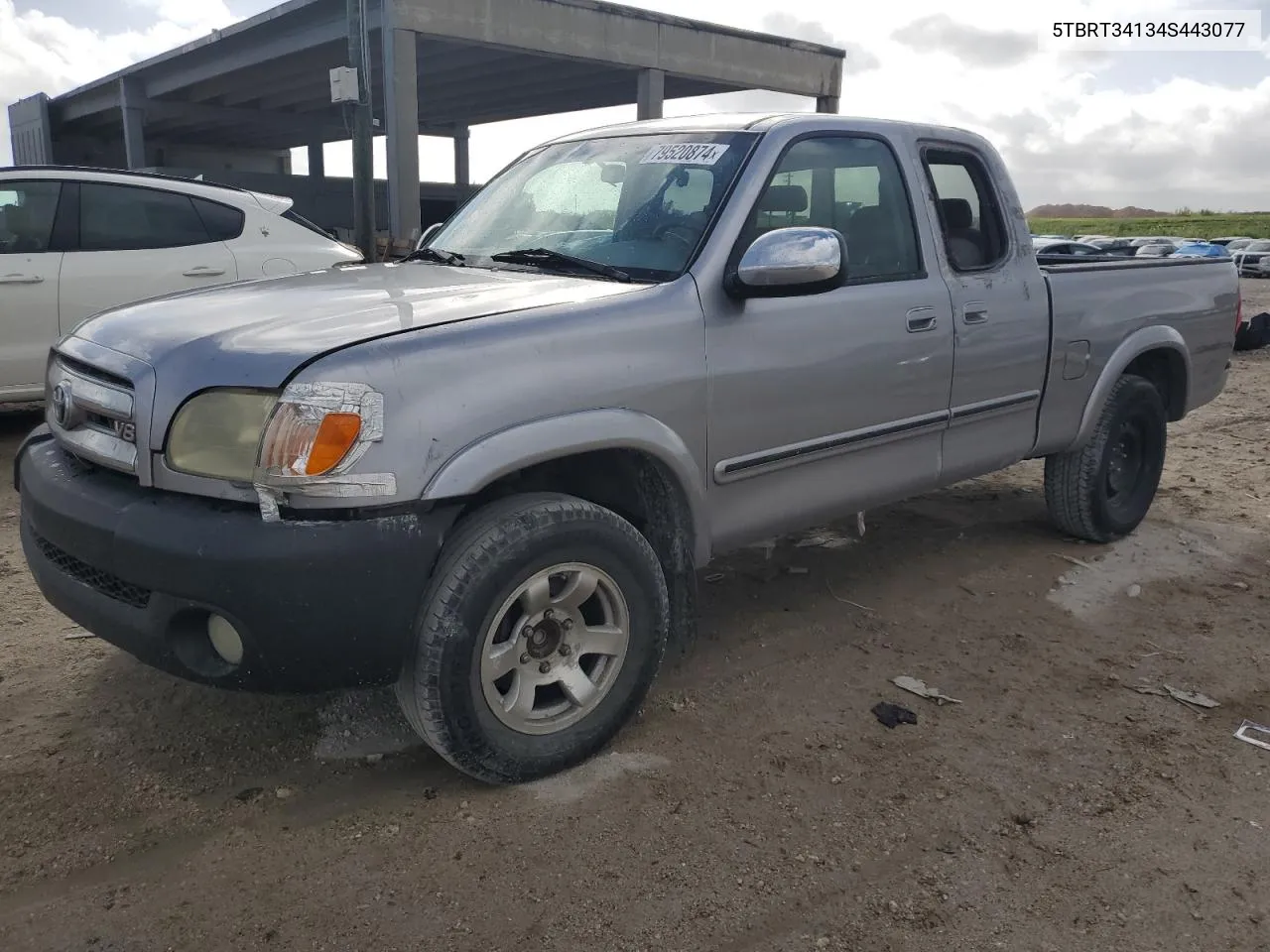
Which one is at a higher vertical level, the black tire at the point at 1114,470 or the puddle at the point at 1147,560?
the black tire at the point at 1114,470

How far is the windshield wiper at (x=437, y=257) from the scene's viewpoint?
12.3 ft

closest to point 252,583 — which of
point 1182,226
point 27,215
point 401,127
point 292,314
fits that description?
point 292,314

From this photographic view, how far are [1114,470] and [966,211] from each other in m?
1.75

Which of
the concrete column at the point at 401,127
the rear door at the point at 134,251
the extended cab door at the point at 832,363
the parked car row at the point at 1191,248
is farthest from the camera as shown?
the parked car row at the point at 1191,248

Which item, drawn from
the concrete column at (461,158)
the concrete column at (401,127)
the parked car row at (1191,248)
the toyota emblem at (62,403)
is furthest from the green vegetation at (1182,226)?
the toyota emblem at (62,403)

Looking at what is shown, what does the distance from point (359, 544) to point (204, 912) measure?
34.6 inches

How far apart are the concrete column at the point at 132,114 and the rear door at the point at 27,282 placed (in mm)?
19988

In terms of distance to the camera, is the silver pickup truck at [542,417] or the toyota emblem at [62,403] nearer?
the silver pickup truck at [542,417]

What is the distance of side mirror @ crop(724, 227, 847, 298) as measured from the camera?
3051 millimetres

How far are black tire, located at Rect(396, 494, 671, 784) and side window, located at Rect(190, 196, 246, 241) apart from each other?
16.7 feet

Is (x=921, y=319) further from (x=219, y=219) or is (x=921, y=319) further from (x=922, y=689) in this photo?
(x=219, y=219)

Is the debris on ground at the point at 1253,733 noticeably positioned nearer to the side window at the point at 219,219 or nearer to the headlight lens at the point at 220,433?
the headlight lens at the point at 220,433

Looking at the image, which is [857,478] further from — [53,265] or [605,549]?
[53,265]

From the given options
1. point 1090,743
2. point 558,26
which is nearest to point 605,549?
point 1090,743
